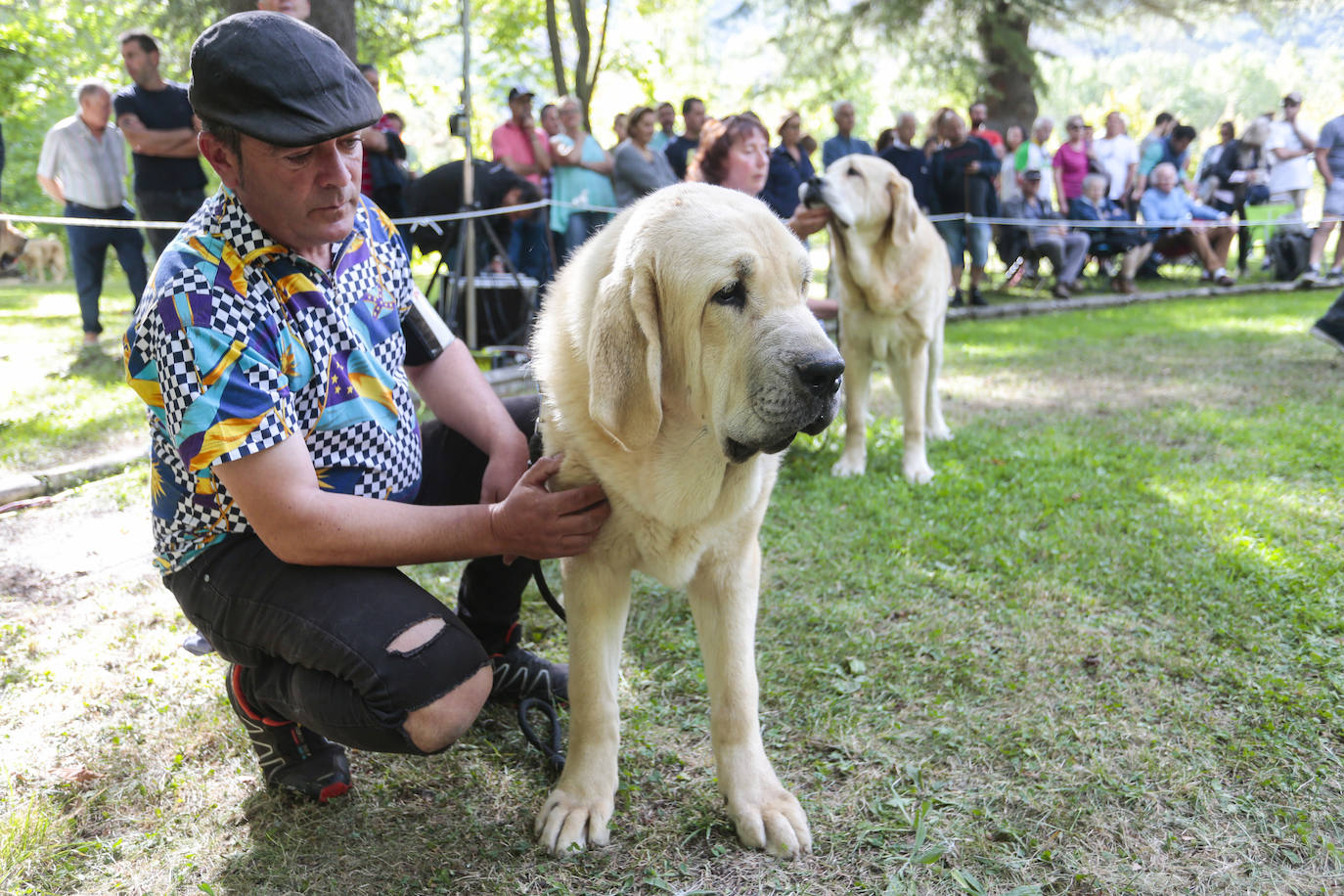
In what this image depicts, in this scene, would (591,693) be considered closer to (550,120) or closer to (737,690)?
(737,690)

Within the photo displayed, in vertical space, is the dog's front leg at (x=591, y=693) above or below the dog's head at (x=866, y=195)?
below

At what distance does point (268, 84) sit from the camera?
Answer: 1.65 m

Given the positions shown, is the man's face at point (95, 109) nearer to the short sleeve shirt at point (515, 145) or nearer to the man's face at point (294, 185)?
the short sleeve shirt at point (515, 145)

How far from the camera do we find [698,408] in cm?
188

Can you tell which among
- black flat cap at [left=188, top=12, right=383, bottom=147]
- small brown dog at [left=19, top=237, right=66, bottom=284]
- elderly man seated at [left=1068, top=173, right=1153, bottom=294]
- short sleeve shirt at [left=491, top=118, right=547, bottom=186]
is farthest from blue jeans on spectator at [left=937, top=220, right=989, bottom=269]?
small brown dog at [left=19, top=237, right=66, bottom=284]

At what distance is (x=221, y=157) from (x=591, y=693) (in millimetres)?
1383

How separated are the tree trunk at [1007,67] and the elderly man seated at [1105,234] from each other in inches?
98.8

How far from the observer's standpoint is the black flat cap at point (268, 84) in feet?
5.44

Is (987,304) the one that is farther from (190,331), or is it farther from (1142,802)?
(190,331)

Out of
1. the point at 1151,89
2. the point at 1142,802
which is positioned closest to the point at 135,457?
the point at 1142,802

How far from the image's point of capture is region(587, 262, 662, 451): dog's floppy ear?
5.82 feet

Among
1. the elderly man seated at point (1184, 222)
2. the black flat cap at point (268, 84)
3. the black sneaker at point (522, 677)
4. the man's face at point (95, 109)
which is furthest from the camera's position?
the elderly man seated at point (1184, 222)

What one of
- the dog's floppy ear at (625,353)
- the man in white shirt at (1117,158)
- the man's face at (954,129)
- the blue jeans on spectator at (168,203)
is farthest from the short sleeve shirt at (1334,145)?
the dog's floppy ear at (625,353)

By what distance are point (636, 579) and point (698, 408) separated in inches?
61.0
